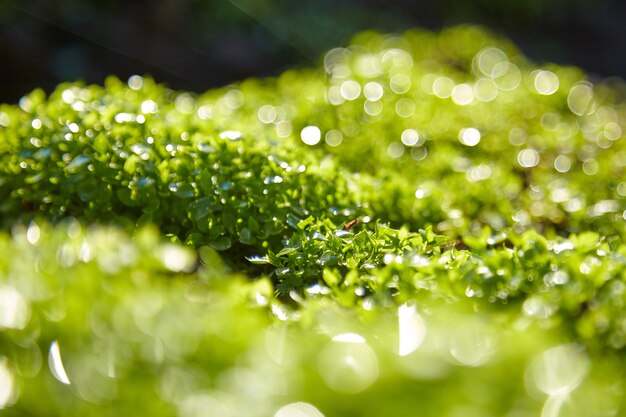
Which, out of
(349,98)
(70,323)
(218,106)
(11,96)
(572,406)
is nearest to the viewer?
(572,406)

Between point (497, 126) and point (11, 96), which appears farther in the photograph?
point (11, 96)

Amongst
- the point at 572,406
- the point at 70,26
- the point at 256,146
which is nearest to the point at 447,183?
the point at 256,146

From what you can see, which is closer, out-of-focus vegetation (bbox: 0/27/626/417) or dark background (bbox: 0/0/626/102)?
out-of-focus vegetation (bbox: 0/27/626/417)

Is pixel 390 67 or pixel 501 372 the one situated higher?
pixel 390 67

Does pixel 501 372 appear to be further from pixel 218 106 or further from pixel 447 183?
pixel 218 106

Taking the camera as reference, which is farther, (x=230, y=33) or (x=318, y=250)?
(x=230, y=33)
